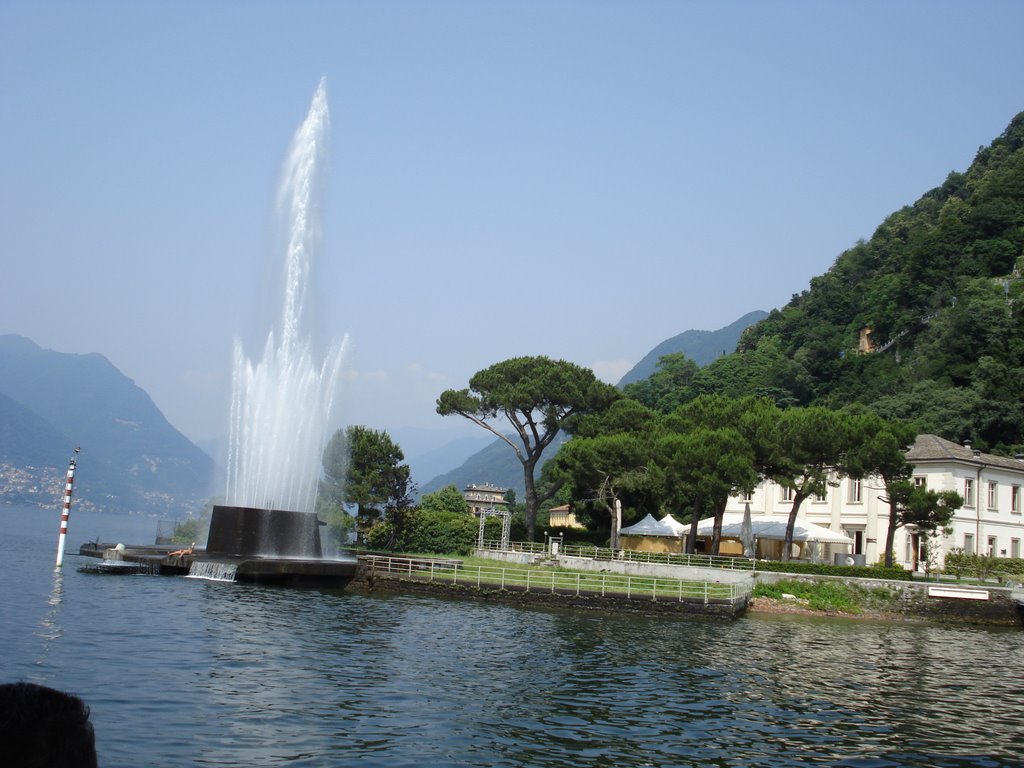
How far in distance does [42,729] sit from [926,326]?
414 feet

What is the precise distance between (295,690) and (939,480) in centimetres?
5490

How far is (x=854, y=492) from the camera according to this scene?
67.2 metres

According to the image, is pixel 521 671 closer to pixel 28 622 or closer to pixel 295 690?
pixel 295 690

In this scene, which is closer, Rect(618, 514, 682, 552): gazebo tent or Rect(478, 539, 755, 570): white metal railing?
Rect(478, 539, 755, 570): white metal railing

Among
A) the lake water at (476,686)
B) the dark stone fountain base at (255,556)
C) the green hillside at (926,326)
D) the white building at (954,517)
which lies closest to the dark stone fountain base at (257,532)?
the dark stone fountain base at (255,556)

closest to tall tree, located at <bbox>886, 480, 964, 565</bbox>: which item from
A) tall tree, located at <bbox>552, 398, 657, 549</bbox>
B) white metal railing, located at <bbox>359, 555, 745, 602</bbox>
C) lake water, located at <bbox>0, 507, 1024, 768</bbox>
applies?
white metal railing, located at <bbox>359, 555, 745, 602</bbox>

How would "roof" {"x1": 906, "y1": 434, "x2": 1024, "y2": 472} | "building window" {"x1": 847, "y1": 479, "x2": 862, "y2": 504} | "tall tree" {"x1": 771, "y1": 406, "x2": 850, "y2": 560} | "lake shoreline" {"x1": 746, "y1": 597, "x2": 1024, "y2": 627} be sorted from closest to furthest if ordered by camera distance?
"lake shoreline" {"x1": 746, "y1": 597, "x2": 1024, "y2": 627}
"tall tree" {"x1": 771, "y1": 406, "x2": 850, "y2": 560}
"roof" {"x1": 906, "y1": 434, "x2": 1024, "y2": 472}
"building window" {"x1": 847, "y1": 479, "x2": 862, "y2": 504}

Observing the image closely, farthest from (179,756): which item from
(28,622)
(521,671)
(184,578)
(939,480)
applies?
(939,480)

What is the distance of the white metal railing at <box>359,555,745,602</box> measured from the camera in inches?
Result: 1678

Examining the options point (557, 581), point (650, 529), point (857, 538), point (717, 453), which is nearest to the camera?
point (557, 581)

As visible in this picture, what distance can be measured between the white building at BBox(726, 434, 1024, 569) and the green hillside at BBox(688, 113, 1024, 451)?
751 inches

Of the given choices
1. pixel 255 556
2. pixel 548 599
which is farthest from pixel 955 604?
pixel 255 556

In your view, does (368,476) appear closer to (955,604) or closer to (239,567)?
(239,567)

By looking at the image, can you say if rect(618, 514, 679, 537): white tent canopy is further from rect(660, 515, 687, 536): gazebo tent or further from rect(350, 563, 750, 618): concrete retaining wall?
rect(350, 563, 750, 618): concrete retaining wall
